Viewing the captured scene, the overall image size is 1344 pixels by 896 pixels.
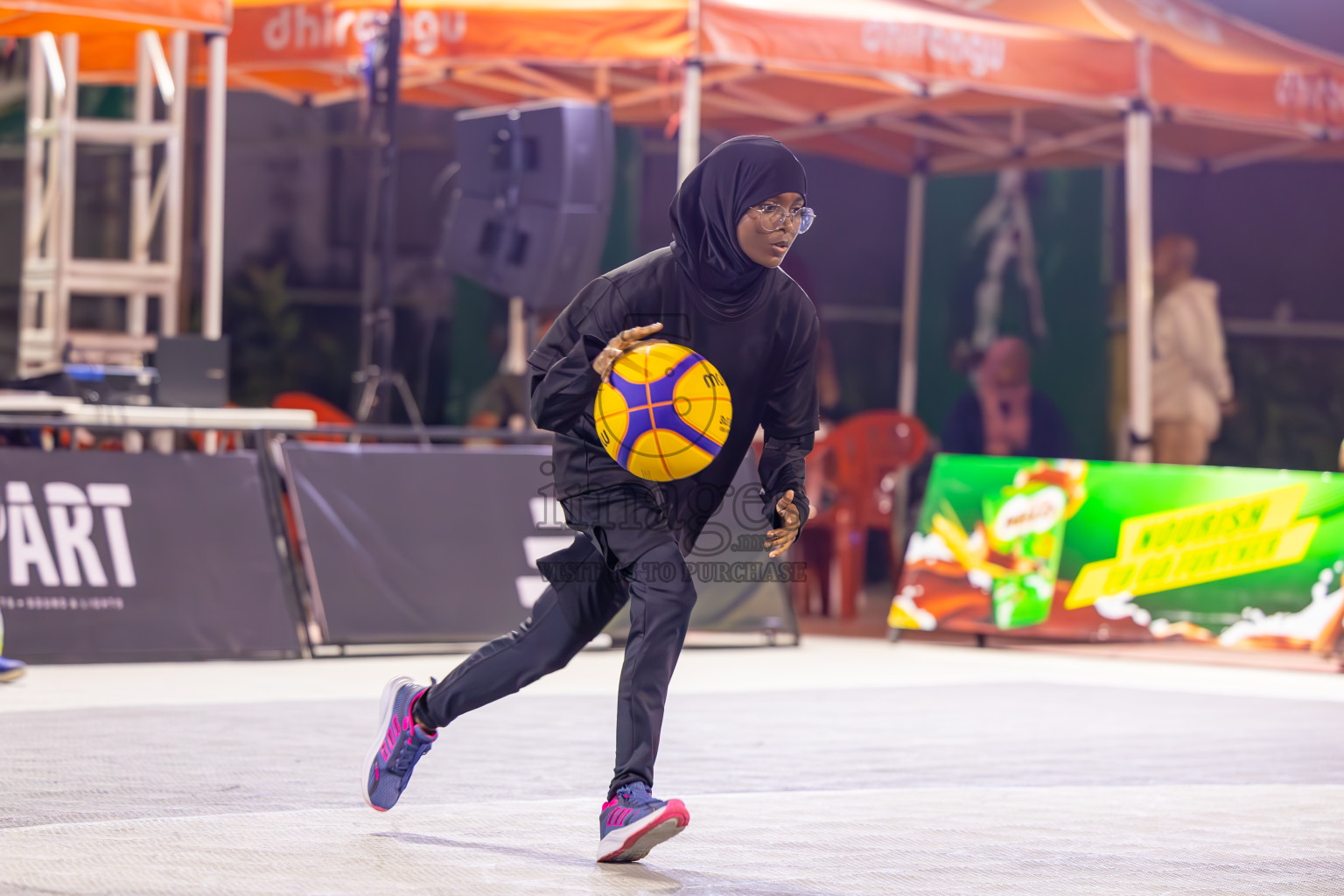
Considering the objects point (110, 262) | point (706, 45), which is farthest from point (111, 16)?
point (706, 45)

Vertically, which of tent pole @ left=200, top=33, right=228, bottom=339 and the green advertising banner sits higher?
tent pole @ left=200, top=33, right=228, bottom=339

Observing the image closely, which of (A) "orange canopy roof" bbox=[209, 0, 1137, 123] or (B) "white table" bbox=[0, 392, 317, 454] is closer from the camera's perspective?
(B) "white table" bbox=[0, 392, 317, 454]

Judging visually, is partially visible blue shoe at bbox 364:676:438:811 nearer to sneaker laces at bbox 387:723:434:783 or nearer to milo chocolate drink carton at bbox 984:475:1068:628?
sneaker laces at bbox 387:723:434:783

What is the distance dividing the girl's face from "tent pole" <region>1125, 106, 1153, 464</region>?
27.9 ft

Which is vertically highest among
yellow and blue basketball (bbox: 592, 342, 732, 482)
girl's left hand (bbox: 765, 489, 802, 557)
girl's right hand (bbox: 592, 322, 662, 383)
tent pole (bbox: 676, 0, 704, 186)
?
tent pole (bbox: 676, 0, 704, 186)

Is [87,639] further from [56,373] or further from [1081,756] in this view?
[1081,756]

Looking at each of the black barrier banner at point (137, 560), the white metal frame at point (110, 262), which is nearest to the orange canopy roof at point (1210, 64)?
the white metal frame at point (110, 262)

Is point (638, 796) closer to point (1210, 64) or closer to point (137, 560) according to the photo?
point (137, 560)

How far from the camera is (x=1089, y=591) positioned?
10797mm

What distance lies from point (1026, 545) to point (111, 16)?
6.10 meters

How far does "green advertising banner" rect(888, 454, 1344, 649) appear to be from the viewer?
34.2 feet

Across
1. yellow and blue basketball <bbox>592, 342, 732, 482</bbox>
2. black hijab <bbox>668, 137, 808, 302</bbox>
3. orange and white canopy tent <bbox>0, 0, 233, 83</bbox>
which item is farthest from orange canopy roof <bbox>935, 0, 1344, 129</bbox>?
yellow and blue basketball <bbox>592, 342, 732, 482</bbox>

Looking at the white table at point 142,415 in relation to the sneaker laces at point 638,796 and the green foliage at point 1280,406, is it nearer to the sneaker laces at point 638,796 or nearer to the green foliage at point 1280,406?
the sneaker laces at point 638,796

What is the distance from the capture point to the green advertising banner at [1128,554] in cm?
1041
